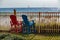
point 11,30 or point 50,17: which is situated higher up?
point 50,17

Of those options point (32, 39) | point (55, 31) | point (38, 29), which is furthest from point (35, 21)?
point (32, 39)

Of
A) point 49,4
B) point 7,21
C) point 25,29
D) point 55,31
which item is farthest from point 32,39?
point 49,4

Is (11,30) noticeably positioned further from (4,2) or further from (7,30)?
(4,2)

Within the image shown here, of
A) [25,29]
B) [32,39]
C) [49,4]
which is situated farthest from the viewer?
[49,4]

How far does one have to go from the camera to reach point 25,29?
27.5 feet

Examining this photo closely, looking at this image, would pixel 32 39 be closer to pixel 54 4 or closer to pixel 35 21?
pixel 35 21

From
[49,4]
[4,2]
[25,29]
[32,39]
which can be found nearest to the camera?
[32,39]

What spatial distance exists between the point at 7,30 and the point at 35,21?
1.36 meters

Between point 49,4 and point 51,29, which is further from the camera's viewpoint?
point 49,4

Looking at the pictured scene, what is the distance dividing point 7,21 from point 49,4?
2.30 meters

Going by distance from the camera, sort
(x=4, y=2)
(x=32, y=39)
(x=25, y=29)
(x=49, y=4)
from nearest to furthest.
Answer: (x=32, y=39), (x=25, y=29), (x=4, y=2), (x=49, y=4)

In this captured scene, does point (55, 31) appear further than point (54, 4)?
No

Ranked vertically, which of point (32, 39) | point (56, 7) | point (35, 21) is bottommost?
point (32, 39)

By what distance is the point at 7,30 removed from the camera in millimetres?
8742
